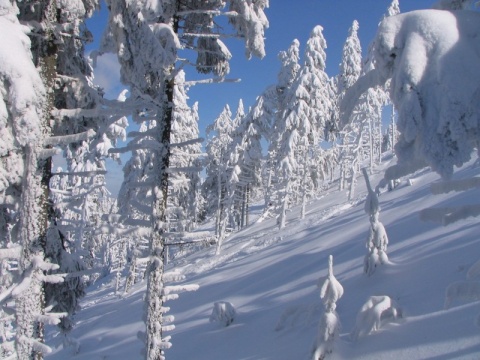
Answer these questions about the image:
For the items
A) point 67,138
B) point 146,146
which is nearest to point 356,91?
point 146,146

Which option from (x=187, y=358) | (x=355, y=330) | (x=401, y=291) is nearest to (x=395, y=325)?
(x=355, y=330)

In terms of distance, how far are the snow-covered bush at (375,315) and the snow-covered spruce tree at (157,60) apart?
3921mm

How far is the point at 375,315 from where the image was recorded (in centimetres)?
775

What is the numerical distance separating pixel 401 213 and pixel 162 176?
46.7 feet

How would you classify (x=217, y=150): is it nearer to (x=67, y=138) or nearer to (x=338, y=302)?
(x=338, y=302)

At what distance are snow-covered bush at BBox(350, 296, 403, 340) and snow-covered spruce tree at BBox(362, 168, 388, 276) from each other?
3160 millimetres

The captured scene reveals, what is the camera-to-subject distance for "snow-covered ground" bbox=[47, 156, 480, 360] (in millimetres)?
7191

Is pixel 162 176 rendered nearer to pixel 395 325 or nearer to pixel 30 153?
pixel 30 153

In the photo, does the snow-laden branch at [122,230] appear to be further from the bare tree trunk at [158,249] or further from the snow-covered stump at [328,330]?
the snow-covered stump at [328,330]

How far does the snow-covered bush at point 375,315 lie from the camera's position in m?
7.76

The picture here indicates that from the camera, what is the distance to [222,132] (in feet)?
125

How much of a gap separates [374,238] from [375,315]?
3644 millimetres

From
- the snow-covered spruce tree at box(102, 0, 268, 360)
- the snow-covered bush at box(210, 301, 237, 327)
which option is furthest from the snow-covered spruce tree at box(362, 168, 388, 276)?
the snow-covered spruce tree at box(102, 0, 268, 360)

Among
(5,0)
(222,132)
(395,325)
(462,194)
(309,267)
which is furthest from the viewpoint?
(222,132)
